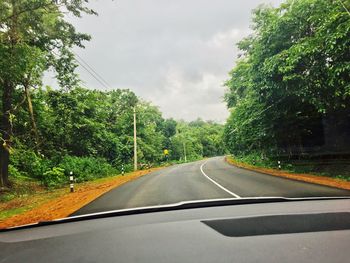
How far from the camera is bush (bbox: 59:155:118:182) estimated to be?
21.2 m

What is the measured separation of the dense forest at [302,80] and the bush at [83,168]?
42.8ft

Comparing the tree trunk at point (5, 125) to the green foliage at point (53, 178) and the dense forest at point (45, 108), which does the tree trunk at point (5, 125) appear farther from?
the green foliage at point (53, 178)

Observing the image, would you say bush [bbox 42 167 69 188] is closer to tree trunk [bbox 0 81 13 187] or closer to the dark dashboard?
tree trunk [bbox 0 81 13 187]

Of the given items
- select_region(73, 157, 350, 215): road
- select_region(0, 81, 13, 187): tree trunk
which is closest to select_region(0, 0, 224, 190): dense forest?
select_region(0, 81, 13, 187): tree trunk

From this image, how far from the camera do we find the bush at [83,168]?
69.6 ft

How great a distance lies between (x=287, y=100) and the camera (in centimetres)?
1716

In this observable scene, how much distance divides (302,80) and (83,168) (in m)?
17.2

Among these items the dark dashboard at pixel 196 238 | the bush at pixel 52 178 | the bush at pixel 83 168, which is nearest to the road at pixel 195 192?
the dark dashboard at pixel 196 238

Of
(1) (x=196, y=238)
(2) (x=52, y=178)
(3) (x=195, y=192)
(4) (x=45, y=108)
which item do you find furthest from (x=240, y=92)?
(1) (x=196, y=238)

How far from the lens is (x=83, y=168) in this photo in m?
23.1

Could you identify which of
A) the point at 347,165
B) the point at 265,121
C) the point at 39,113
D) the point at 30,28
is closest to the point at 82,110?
the point at 39,113

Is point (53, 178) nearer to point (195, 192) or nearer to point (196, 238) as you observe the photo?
point (195, 192)

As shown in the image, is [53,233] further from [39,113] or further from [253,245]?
[39,113]

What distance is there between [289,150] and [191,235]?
23691mm
